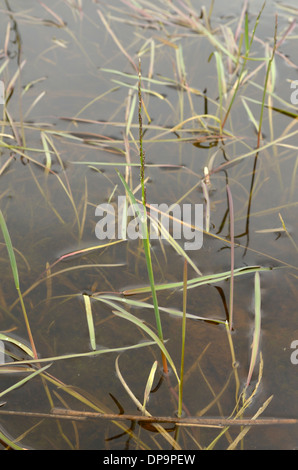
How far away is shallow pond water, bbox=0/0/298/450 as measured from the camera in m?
1.19

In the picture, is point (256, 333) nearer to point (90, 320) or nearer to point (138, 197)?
point (90, 320)

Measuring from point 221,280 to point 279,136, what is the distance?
2.49ft

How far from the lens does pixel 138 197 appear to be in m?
1.65

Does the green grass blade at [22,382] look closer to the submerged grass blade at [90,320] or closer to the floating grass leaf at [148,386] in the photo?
the submerged grass blade at [90,320]

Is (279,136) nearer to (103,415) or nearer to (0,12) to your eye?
(103,415)

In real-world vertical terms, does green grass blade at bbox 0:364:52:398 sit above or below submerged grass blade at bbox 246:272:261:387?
below

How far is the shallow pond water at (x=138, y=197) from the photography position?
3.89ft

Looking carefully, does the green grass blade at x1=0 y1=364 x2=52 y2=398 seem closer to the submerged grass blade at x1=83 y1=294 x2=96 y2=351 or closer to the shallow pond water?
the shallow pond water

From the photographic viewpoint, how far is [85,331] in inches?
51.2

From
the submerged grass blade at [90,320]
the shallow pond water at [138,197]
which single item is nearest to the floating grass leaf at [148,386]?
the shallow pond water at [138,197]

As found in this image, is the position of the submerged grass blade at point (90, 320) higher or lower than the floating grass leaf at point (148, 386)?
higher

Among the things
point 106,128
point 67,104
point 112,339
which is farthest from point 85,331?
point 67,104

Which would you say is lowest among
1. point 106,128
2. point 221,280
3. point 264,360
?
point 264,360

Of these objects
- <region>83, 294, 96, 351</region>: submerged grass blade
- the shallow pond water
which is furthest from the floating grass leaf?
<region>83, 294, 96, 351</region>: submerged grass blade
